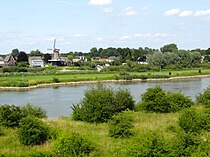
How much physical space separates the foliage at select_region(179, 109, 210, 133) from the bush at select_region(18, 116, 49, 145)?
4.76 meters

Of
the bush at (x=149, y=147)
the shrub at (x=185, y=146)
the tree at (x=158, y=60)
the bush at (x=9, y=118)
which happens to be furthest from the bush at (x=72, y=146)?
the tree at (x=158, y=60)

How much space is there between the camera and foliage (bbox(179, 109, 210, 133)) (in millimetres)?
11891

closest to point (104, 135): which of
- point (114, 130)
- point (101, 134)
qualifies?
point (101, 134)

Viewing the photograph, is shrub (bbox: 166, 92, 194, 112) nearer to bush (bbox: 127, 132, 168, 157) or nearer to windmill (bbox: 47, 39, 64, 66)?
bush (bbox: 127, 132, 168, 157)

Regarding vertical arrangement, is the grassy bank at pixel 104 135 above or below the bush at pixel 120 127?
below

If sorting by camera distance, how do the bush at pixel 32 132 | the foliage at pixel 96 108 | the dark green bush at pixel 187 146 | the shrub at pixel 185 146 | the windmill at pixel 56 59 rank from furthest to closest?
the windmill at pixel 56 59 < the foliage at pixel 96 108 < the bush at pixel 32 132 < the shrub at pixel 185 146 < the dark green bush at pixel 187 146

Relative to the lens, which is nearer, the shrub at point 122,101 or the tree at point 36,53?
the shrub at point 122,101

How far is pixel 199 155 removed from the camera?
25.8 ft

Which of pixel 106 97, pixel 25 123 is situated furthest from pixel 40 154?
pixel 106 97

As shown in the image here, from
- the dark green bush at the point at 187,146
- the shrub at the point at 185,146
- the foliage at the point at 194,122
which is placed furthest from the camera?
Result: the foliage at the point at 194,122

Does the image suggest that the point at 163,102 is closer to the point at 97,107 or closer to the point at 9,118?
the point at 97,107

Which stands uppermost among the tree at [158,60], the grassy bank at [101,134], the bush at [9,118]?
the tree at [158,60]

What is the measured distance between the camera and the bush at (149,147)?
825cm

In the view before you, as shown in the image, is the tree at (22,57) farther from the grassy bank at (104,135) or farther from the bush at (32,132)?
the bush at (32,132)
